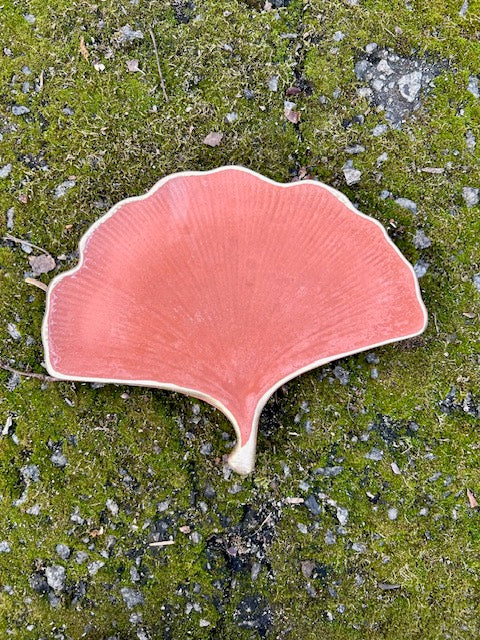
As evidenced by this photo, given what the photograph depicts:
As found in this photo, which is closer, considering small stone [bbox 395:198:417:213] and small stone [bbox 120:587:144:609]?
small stone [bbox 120:587:144:609]

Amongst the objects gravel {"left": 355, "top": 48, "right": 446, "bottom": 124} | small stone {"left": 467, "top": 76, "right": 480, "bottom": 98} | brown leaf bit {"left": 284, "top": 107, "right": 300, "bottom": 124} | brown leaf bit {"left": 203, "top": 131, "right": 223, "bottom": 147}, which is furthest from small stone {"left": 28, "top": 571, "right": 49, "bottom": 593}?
small stone {"left": 467, "top": 76, "right": 480, "bottom": 98}

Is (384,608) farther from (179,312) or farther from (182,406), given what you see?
(179,312)

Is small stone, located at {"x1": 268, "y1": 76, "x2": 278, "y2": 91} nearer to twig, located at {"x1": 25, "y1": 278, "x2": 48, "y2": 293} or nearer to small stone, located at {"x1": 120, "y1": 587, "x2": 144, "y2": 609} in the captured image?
twig, located at {"x1": 25, "y1": 278, "x2": 48, "y2": 293}

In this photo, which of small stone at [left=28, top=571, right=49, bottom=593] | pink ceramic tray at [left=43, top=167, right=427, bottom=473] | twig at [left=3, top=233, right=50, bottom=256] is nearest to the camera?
pink ceramic tray at [left=43, top=167, right=427, bottom=473]

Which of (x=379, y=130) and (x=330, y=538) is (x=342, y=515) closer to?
(x=330, y=538)

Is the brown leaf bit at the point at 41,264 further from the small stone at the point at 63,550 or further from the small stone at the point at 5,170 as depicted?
the small stone at the point at 63,550

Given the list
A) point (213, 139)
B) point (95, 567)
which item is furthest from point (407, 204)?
point (95, 567)

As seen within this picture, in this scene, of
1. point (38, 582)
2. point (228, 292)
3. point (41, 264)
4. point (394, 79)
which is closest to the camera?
point (228, 292)
